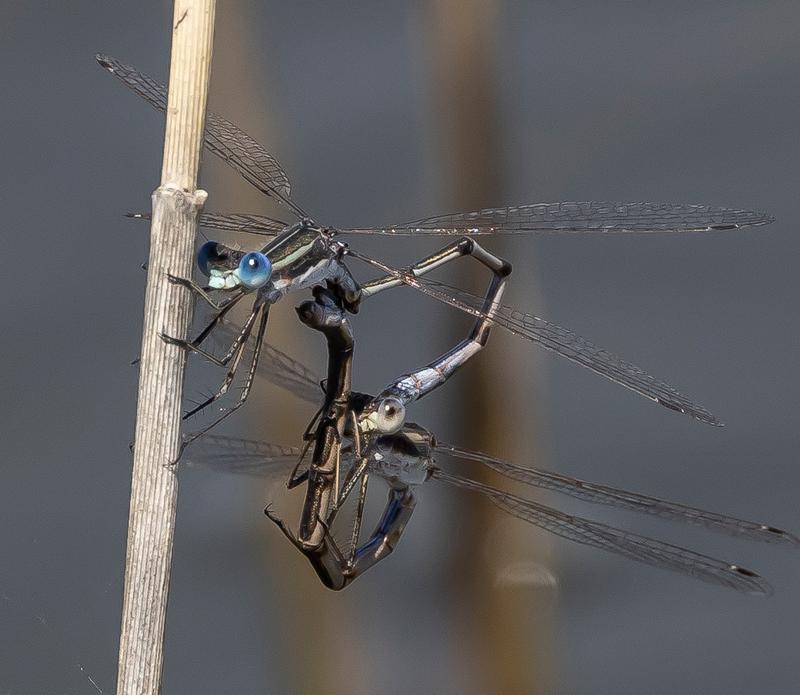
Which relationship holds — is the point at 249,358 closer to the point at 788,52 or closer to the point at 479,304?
the point at 479,304

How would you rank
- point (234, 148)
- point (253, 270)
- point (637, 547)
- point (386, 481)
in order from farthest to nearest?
point (637, 547) < point (386, 481) < point (234, 148) < point (253, 270)

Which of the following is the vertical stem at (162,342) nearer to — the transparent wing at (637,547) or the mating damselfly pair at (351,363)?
the mating damselfly pair at (351,363)

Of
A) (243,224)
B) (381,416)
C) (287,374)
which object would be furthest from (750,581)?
(243,224)

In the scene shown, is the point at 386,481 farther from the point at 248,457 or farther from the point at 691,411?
the point at 691,411

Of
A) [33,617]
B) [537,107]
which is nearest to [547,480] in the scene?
[33,617]

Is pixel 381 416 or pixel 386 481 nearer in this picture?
pixel 381 416

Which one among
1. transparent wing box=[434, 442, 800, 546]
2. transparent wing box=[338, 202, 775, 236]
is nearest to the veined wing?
transparent wing box=[338, 202, 775, 236]
